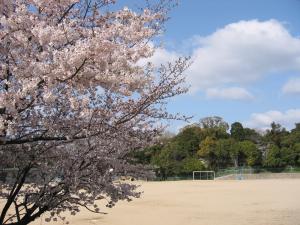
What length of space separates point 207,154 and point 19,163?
74622 mm

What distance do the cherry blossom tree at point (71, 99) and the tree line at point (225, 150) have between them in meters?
64.9

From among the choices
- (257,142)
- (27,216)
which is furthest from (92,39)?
(257,142)

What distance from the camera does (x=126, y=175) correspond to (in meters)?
5.90

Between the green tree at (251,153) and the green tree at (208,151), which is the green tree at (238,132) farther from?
the green tree at (251,153)

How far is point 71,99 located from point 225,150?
74.6m

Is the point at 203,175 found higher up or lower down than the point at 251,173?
lower down

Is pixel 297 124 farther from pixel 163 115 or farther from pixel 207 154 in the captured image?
pixel 163 115

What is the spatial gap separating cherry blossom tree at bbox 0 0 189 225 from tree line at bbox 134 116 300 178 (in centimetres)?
6489

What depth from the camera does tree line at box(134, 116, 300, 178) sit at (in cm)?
7350

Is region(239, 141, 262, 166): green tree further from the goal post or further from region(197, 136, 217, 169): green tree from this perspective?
the goal post

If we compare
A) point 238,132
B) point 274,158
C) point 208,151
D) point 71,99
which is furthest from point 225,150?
point 71,99

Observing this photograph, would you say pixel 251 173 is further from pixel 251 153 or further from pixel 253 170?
pixel 251 153

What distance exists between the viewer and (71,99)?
4539 mm

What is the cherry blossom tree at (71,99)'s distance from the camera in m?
4.40
